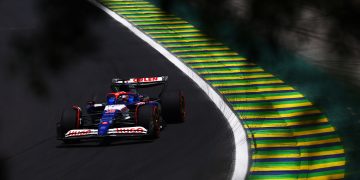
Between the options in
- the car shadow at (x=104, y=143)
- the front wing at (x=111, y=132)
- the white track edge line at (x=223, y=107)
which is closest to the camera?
the white track edge line at (x=223, y=107)

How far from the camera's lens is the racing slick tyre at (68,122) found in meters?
10.4

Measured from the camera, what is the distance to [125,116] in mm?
10961

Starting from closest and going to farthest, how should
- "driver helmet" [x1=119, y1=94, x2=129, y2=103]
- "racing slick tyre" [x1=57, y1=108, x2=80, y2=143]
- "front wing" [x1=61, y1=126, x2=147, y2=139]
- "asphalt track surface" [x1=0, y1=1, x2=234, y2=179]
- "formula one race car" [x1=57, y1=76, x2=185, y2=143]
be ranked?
"asphalt track surface" [x1=0, y1=1, x2=234, y2=179]
"front wing" [x1=61, y1=126, x2=147, y2=139]
"formula one race car" [x1=57, y1=76, x2=185, y2=143]
"racing slick tyre" [x1=57, y1=108, x2=80, y2=143]
"driver helmet" [x1=119, y1=94, x2=129, y2=103]

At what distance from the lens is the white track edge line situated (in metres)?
8.02

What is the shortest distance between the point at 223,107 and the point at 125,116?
1.88 m

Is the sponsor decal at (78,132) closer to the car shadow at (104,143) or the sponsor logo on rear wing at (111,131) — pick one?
the sponsor logo on rear wing at (111,131)

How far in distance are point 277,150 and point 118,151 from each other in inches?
311

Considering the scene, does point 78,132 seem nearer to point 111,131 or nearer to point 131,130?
point 111,131

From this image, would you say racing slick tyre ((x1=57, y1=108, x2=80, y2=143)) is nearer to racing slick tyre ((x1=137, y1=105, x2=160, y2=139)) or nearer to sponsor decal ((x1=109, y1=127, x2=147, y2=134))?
sponsor decal ((x1=109, y1=127, x2=147, y2=134))

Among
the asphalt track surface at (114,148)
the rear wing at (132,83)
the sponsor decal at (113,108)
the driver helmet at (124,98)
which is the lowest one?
the asphalt track surface at (114,148)

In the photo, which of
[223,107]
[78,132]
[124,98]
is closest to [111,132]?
[78,132]

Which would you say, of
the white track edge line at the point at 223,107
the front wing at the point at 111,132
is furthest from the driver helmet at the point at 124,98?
the white track edge line at the point at 223,107

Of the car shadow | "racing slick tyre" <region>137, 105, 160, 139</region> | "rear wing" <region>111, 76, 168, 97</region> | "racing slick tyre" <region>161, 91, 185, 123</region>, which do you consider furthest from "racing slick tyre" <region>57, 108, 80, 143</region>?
"racing slick tyre" <region>161, 91, 185, 123</region>

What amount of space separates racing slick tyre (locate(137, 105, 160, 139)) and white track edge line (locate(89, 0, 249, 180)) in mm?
1232
